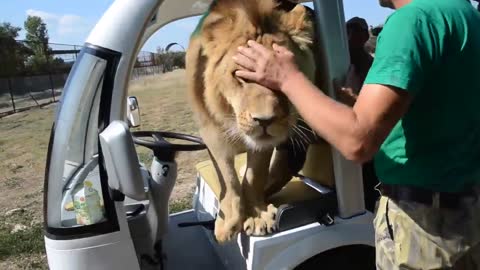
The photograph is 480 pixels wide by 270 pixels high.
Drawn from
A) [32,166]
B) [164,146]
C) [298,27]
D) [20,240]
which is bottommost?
[32,166]

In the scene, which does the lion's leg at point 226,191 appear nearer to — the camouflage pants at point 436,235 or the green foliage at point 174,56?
the green foliage at point 174,56

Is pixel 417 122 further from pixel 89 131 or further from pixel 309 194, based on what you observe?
pixel 89 131

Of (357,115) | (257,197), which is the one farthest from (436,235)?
(257,197)

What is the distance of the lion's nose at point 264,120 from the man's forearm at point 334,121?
33 centimetres

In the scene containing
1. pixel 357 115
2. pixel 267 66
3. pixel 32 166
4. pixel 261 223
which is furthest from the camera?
pixel 32 166

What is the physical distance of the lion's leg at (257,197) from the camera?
2.07 meters

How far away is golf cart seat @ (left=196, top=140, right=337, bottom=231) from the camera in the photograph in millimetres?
2064

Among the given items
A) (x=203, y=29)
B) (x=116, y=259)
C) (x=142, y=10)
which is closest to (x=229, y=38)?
(x=203, y=29)

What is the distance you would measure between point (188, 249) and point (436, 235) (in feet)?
5.15

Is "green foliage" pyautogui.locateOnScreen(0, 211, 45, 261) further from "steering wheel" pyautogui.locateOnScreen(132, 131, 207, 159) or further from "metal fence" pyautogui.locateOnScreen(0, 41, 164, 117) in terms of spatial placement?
"metal fence" pyautogui.locateOnScreen(0, 41, 164, 117)

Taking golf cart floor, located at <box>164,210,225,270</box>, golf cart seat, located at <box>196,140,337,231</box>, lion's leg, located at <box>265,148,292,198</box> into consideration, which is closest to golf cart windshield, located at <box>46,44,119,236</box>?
golf cart seat, located at <box>196,140,337,231</box>

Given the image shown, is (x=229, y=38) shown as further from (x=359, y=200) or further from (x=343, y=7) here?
(x=359, y=200)

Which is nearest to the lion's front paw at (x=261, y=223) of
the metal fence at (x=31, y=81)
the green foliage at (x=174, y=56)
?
the green foliage at (x=174, y=56)

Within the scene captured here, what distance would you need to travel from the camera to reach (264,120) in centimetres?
186
